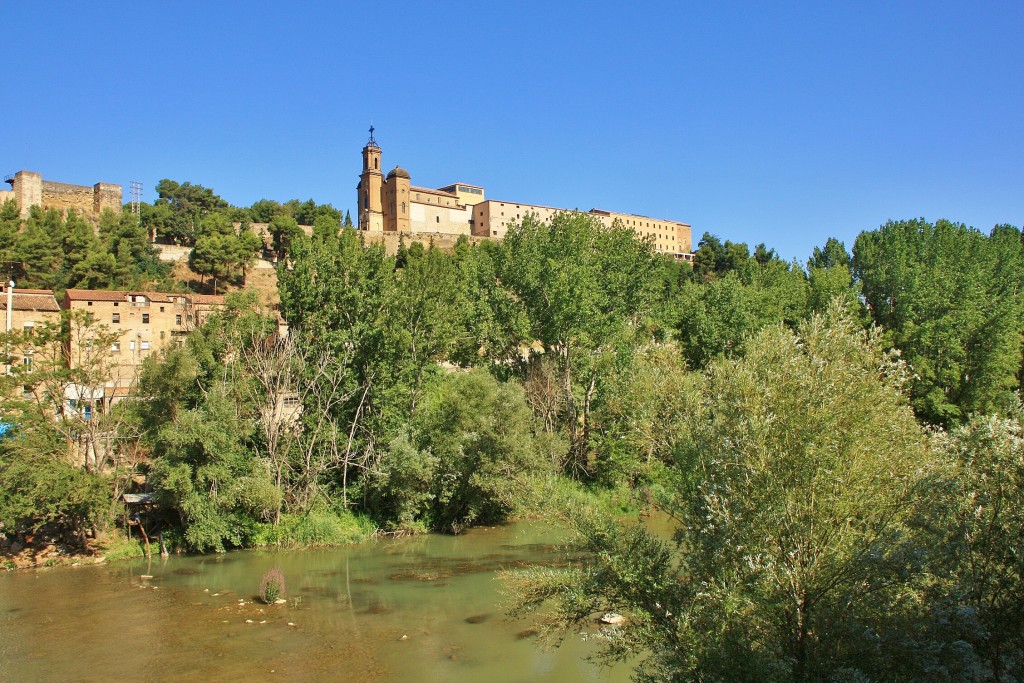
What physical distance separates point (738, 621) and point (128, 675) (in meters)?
12.3

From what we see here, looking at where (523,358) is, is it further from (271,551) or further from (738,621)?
(738,621)

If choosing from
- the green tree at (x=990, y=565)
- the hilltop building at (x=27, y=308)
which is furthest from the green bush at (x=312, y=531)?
the hilltop building at (x=27, y=308)

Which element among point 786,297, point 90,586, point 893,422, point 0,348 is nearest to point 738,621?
point 893,422

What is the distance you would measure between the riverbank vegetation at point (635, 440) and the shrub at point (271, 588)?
3937 millimetres

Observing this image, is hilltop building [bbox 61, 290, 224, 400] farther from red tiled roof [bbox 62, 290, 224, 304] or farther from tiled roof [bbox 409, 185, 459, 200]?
tiled roof [bbox 409, 185, 459, 200]

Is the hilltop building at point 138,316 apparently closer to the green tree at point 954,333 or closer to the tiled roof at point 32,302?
the tiled roof at point 32,302

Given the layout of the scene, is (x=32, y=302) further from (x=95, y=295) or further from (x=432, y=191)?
(x=432, y=191)

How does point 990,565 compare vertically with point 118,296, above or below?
below

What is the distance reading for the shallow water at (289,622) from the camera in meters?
15.0

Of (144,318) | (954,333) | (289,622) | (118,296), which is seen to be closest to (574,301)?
(289,622)

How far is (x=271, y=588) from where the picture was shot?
760 inches

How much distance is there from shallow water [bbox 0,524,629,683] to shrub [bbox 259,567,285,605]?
0.28 metres

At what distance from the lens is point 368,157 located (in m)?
89.6

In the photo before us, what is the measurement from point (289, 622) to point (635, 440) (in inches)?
446
